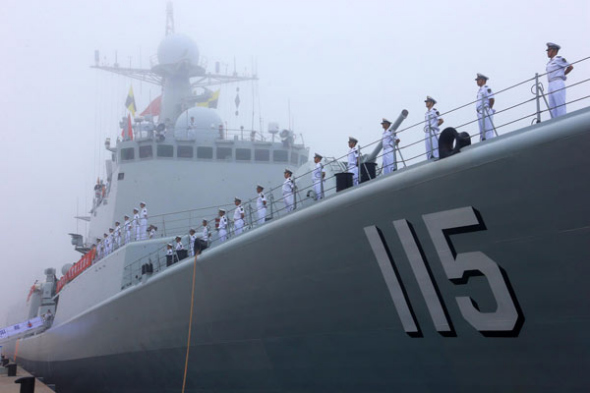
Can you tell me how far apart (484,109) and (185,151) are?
34.9ft

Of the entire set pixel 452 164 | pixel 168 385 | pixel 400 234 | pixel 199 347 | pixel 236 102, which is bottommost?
pixel 168 385

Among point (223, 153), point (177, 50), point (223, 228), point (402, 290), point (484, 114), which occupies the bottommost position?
point (402, 290)

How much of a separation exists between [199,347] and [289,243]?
9.17ft

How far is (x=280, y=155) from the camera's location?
16.1 meters

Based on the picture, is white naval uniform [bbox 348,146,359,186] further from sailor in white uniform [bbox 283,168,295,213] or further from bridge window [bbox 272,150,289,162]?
bridge window [bbox 272,150,289,162]

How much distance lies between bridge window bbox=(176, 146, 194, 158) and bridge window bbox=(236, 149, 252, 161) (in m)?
1.13

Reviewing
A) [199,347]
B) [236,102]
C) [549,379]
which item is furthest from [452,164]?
[236,102]

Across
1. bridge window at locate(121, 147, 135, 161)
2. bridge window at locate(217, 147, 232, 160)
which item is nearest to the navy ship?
bridge window at locate(217, 147, 232, 160)

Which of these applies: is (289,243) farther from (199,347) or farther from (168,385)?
(168,385)

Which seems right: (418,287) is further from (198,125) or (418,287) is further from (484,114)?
(198,125)

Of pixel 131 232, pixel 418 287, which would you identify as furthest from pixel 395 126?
pixel 131 232

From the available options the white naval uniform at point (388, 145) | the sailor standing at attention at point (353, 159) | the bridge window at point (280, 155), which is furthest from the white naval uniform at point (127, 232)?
the white naval uniform at point (388, 145)

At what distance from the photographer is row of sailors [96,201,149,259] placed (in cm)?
1336

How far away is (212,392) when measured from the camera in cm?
908
